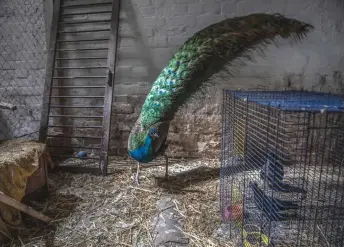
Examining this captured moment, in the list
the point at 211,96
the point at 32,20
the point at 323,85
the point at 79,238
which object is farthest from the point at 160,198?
the point at 32,20

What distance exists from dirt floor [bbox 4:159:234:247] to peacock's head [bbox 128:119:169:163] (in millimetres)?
346

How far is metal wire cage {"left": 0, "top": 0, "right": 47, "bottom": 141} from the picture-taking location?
3191 millimetres

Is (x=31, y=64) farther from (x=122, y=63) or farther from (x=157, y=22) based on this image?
(x=157, y=22)

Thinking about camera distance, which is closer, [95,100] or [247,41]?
[247,41]

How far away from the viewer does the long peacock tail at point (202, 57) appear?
6.69 feet

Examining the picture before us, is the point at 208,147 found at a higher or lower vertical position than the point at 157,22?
lower

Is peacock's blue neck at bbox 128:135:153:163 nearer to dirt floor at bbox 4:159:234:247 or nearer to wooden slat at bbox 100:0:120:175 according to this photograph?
dirt floor at bbox 4:159:234:247

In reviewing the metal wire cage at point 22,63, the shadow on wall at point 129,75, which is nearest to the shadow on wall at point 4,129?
the metal wire cage at point 22,63

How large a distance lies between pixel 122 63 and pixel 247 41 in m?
1.67

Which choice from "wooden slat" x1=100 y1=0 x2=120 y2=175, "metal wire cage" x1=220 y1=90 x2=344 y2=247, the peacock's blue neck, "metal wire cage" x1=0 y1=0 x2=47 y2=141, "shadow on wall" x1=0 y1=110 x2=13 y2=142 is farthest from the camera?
"shadow on wall" x1=0 y1=110 x2=13 y2=142

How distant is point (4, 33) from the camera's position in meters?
3.28

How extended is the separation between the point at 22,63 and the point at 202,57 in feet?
8.59

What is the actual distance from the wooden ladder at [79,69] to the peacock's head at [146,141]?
0.51 meters

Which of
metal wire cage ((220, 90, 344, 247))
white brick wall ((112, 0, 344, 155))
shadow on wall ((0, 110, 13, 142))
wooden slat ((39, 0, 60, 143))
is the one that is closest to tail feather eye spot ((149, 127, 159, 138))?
metal wire cage ((220, 90, 344, 247))
